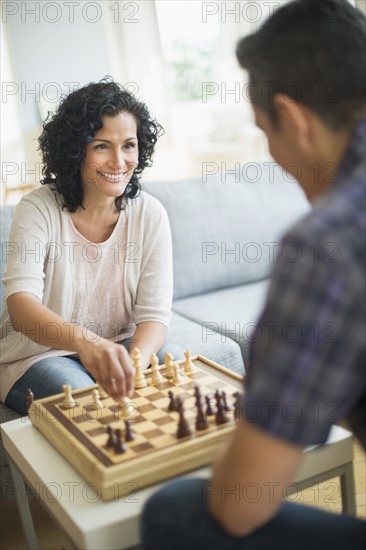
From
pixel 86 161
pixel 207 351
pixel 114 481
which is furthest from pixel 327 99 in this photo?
pixel 207 351

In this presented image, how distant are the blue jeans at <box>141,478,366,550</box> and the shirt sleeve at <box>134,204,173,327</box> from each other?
1.00m

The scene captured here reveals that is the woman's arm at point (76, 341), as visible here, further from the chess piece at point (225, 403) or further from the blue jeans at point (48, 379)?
the chess piece at point (225, 403)

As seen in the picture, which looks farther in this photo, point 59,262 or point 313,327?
point 59,262

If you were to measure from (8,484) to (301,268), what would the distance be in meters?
1.49

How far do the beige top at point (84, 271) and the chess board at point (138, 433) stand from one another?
0.42 meters

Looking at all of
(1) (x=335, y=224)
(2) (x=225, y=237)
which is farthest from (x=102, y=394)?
(2) (x=225, y=237)

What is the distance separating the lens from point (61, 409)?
4.81ft

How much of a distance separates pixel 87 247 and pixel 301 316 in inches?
51.2

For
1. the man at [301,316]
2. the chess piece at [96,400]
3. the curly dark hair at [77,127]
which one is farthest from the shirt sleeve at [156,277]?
the man at [301,316]

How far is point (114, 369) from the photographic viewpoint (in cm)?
138

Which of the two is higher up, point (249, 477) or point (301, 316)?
point (301, 316)

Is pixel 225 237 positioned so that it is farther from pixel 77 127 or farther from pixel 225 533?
pixel 225 533

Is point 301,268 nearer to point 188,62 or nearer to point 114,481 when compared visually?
point 114,481

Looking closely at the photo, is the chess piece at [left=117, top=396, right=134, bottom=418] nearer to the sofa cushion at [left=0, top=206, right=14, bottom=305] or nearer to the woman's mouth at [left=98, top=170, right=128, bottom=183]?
the woman's mouth at [left=98, top=170, right=128, bottom=183]
